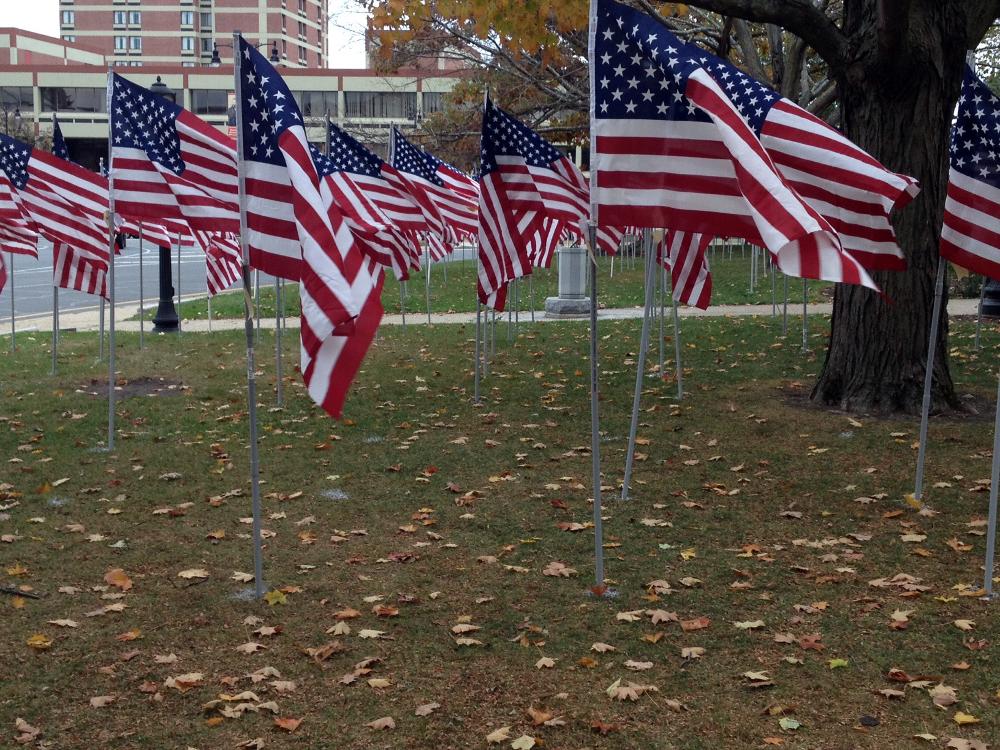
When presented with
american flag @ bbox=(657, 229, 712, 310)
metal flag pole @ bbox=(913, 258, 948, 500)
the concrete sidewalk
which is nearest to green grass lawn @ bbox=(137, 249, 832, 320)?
the concrete sidewalk

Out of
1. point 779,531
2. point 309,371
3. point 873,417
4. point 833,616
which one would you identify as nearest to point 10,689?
point 309,371

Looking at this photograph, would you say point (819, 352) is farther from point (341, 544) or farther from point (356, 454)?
point (341, 544)

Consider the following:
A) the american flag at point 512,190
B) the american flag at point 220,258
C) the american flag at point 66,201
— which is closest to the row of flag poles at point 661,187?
the american flag at point 512,190

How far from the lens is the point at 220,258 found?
17234mm

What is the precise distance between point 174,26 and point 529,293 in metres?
99.3

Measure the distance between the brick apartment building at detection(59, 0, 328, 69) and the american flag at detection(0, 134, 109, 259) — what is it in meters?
103

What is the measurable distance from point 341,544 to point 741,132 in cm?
372

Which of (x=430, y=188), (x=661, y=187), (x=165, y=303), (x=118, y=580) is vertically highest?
(x=430, y=188)

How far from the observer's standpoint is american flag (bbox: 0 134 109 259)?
39.9 ft

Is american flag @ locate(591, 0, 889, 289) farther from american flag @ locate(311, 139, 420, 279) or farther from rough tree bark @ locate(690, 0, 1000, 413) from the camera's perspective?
american flag @ locate(311, 139, 420, 279)

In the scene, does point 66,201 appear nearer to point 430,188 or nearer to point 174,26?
point 430,188

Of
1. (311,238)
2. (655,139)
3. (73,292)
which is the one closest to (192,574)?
(311,238)

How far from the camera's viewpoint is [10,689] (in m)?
5.26

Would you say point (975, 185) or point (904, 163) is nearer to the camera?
point (975, 185)
